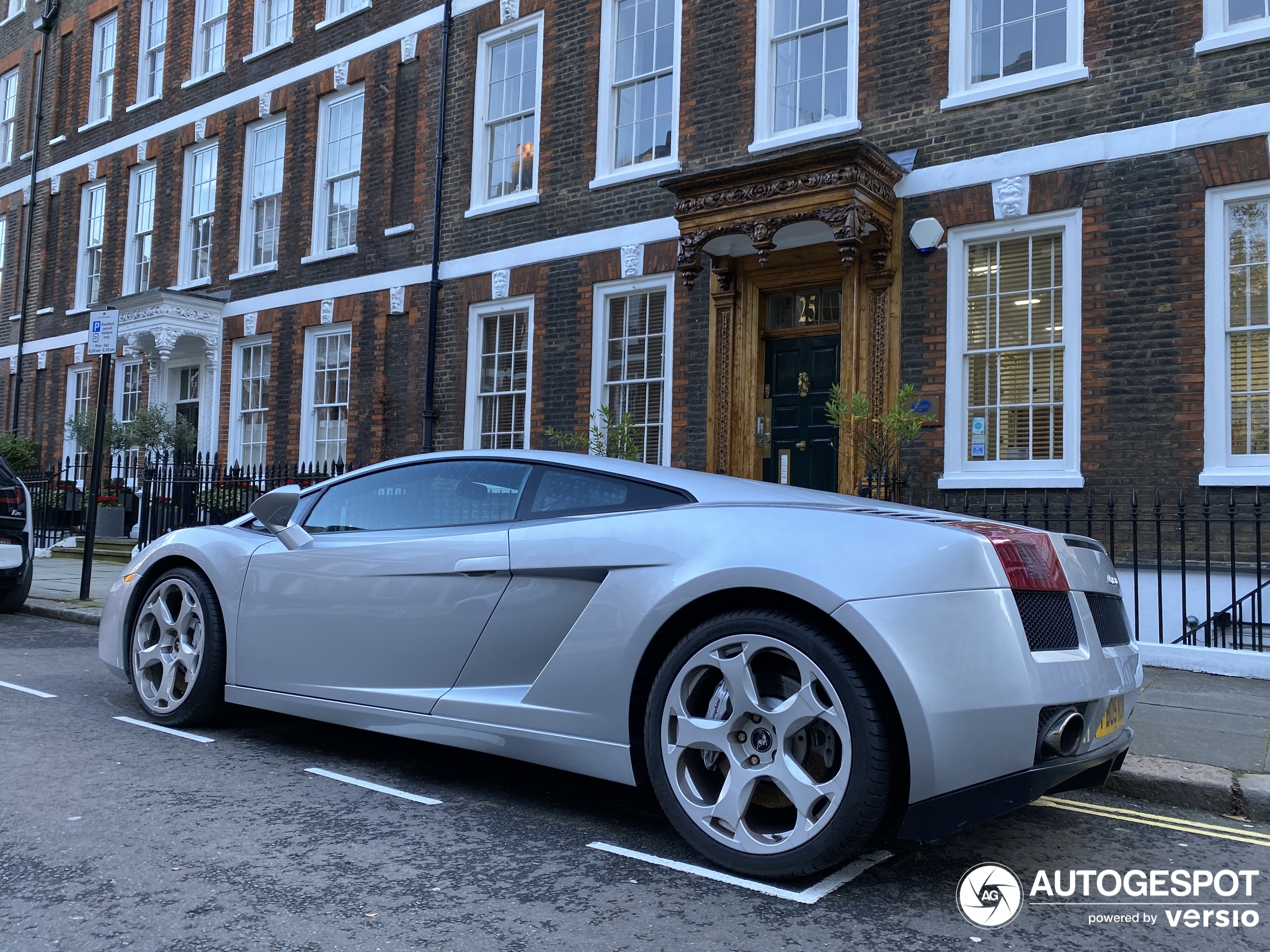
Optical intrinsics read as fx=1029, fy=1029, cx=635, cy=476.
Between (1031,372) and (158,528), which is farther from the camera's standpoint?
(158,528)

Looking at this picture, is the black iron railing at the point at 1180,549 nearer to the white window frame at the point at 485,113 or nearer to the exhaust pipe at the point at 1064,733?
the exhaust pipe at the point at 1064,733

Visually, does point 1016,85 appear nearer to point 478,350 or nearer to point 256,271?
point 478,350

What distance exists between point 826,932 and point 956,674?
2.51 feet

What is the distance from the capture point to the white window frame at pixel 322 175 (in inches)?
621

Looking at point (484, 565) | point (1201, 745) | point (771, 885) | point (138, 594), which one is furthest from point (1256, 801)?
point (138, 594)

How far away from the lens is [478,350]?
13.6 m

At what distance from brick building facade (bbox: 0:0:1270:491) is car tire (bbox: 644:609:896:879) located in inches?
252

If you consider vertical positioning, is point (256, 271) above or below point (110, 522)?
above

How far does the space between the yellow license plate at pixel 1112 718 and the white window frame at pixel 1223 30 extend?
727 cm

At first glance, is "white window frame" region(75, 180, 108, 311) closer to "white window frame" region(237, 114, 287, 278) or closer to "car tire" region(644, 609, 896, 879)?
"white window frame" region(237, 114, 287, 278)

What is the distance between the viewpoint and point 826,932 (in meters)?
2.71

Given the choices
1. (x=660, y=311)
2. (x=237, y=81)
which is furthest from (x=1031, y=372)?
(x=237, y=81)

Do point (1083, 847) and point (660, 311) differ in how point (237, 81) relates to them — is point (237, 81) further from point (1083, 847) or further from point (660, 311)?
point (1083, 847)

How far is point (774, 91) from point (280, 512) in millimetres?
8250
